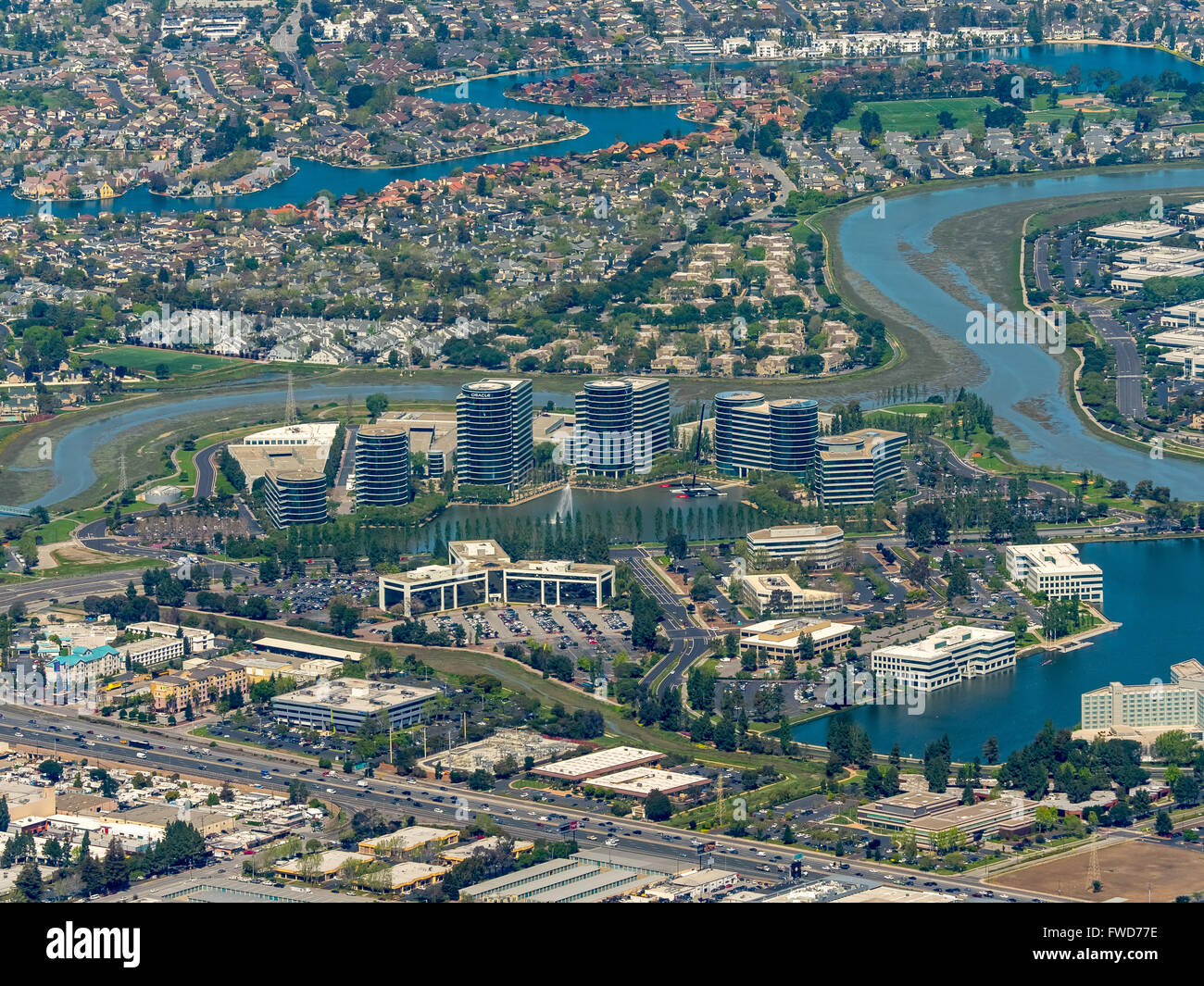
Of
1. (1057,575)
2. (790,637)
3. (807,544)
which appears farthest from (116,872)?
(807,544)

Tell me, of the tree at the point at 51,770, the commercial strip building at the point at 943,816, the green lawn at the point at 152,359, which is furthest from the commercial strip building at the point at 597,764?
the green lawn at the point at 152,359

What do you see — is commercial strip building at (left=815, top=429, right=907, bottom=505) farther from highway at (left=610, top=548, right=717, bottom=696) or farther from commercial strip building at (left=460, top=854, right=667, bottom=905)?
commercial strip building at (left=460, top=854, right=667, bottom=905)

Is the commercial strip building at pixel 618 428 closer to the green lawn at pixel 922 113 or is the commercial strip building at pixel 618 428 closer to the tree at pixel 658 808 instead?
the tree at pixel 658 808

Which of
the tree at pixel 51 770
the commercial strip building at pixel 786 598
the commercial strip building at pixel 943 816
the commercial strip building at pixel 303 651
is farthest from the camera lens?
the commercial strip building at pixel 786 598

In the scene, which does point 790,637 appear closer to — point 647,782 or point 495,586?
point 495,586

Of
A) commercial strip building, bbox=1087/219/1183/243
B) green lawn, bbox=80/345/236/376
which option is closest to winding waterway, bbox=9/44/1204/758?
green lawn, bbox=80/345/236/376

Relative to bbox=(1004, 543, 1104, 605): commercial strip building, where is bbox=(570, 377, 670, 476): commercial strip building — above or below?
above
